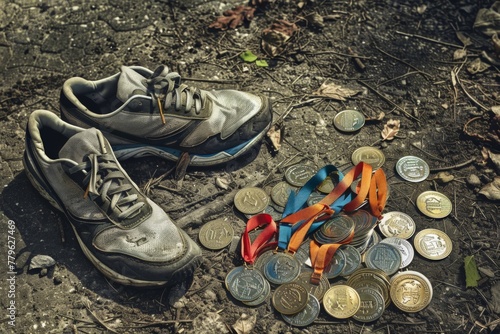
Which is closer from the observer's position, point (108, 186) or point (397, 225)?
point (108, 186)

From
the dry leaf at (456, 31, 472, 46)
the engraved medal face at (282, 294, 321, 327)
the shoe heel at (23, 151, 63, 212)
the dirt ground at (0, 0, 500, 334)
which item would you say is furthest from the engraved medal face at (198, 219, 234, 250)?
the dry leaf at (456, 31, 472, 46)

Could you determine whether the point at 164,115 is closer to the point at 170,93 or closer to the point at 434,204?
the point at 170,93

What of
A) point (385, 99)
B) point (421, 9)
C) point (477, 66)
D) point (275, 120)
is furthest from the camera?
point (421, 9)

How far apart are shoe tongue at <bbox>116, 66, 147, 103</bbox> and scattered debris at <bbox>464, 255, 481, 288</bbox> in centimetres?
238

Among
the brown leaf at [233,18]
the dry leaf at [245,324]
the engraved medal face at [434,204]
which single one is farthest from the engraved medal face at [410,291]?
the brown leaf at [233,18]

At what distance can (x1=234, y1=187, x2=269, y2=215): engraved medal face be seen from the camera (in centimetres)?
386

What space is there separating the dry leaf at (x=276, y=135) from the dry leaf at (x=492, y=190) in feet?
4.80

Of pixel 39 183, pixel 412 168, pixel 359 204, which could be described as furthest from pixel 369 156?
pixel 39 183

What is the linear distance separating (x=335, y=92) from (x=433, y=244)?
154 cm

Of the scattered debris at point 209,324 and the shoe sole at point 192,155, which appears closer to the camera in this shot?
the scattered debris at point 209,324

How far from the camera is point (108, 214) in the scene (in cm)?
348

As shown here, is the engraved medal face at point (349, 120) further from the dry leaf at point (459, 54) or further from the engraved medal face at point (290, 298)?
the engraved medal face at point (290, 298)

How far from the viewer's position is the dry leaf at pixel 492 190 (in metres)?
3.88

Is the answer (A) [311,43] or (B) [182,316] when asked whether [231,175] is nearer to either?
(B) [182,316]
